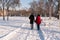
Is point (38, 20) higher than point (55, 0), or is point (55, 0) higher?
point (55, 0)

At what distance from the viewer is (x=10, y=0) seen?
1866 inches

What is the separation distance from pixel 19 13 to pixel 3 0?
8394 centimetres

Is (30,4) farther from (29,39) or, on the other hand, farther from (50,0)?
(29,39)

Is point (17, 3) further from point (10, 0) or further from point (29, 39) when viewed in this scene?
point (29, 39)

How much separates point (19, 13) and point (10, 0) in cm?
8300

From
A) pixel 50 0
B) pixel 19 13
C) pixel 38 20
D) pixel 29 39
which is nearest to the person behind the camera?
pixel 29 39

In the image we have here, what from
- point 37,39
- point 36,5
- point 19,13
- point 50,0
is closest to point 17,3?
point 50,0

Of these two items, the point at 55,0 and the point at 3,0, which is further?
the point at 55,0

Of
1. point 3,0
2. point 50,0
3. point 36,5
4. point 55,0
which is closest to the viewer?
point 3,0

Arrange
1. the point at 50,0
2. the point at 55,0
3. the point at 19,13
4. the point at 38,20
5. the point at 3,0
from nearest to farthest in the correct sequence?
the point at 38,20, the point at 3,0, the point at 50,0, the point at 55,0, the point at 19,13

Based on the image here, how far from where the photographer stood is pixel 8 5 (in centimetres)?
4747

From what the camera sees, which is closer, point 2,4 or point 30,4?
point 2,4

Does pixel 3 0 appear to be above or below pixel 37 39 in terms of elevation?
above

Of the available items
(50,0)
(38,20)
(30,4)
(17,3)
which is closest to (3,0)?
(17,3)
